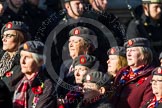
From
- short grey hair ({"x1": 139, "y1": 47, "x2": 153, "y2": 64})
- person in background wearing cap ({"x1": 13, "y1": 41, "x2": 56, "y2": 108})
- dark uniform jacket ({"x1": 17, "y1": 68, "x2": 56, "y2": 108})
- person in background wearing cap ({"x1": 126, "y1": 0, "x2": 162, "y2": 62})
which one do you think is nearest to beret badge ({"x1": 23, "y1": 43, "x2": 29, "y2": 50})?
person in background wearing cap ({"x1": 13, "y1": 41, "x2": 56, "y2": 108})

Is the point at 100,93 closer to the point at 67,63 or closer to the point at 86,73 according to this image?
the point at 86,73

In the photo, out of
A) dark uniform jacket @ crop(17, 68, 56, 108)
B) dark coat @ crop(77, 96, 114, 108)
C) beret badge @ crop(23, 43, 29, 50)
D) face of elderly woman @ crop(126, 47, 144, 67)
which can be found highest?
beret badge @ crop(23, 43, 29, 50)

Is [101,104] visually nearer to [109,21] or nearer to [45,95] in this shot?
[45,95]

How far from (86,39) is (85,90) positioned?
115cm

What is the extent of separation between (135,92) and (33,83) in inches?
43.1

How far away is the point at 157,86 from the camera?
321 inches

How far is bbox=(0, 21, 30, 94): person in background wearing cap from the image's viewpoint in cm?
942

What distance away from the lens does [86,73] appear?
8.77 metres

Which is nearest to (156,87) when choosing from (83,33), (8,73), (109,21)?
(83,33)

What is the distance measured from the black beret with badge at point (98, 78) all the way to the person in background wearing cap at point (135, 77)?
494 mm

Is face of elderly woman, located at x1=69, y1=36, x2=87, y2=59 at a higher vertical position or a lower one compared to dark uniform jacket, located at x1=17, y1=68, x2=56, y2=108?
higher

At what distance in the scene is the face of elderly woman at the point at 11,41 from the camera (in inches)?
375

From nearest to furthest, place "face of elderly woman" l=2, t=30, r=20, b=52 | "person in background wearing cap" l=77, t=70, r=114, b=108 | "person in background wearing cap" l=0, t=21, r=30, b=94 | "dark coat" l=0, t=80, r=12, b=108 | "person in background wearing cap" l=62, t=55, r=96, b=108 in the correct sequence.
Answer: "dark coat" l=0, t=80, r=12, b=108 < "person in background wearing cap" l=77, t=70, r=114, b=108 < "person in background wearing cap" l=62, t=55, r=96, b=108 < "person in background wearing cap" l=0, t=21, r=30, b=94 < "face of elderly woman" l=2, t=30, r=20, b=52

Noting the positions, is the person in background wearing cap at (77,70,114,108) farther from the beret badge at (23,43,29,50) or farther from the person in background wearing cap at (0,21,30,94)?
the person in background wearing cap at (0,21,30,94)
